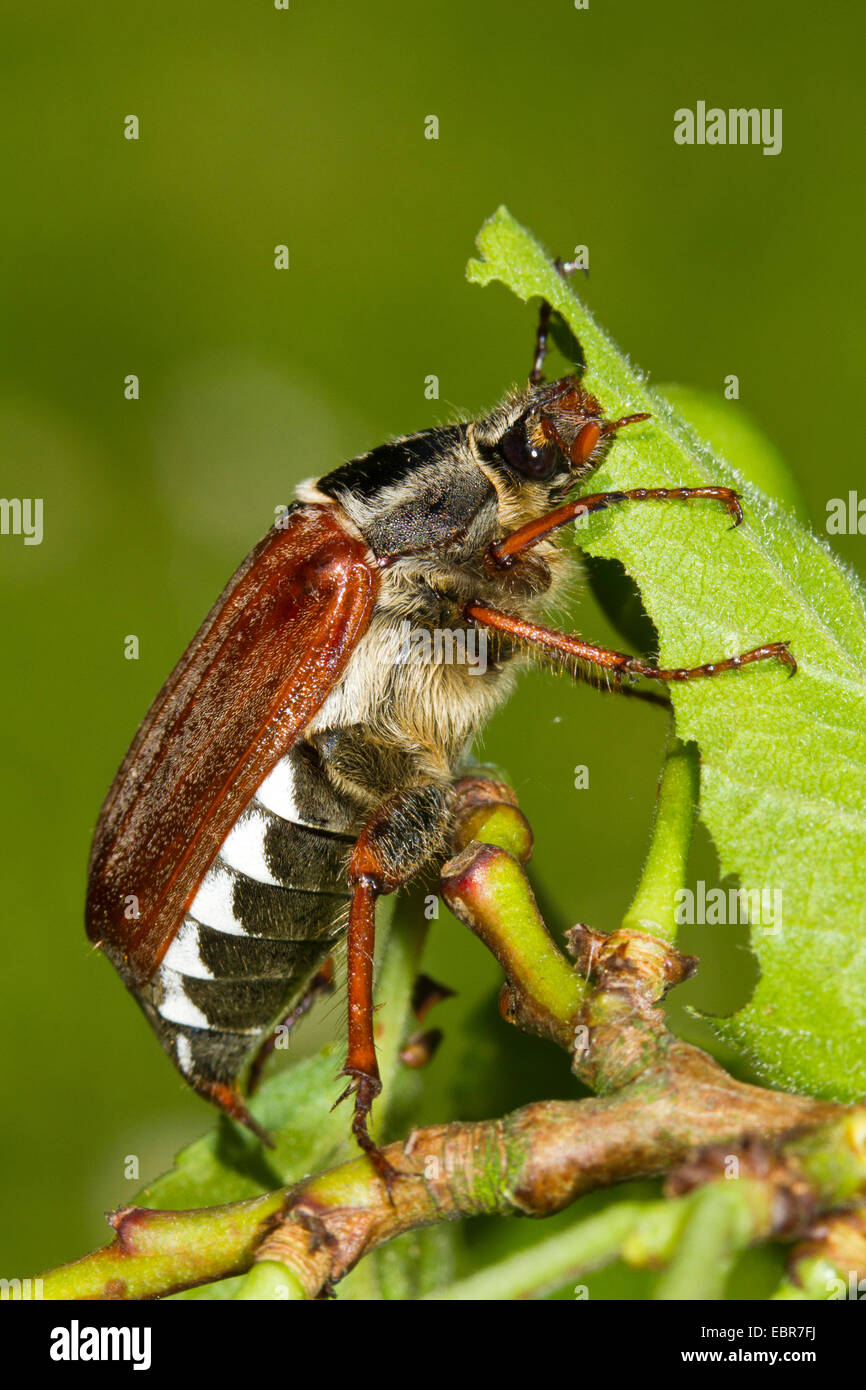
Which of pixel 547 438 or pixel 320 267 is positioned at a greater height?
pixel 320 267

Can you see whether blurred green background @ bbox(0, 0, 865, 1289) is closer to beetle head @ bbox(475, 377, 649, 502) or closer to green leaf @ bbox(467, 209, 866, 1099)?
beetle head @ bbox(475, 377, 649, 502)

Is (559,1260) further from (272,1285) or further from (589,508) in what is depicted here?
(589,508)

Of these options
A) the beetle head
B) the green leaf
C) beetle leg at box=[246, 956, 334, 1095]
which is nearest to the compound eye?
the beetle head

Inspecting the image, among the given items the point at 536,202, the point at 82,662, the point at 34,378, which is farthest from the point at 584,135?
the point at 82,662

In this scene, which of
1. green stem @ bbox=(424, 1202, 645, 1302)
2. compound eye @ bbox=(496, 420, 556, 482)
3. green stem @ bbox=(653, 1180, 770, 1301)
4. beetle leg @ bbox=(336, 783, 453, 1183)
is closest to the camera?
green stem @ bbox=(653, 1180, 770, 1301)

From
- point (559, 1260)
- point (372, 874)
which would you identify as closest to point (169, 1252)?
point (559, 1260)

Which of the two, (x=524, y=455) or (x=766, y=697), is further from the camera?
(x=524, y=455)

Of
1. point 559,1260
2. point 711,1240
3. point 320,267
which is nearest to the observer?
point 711,1240
